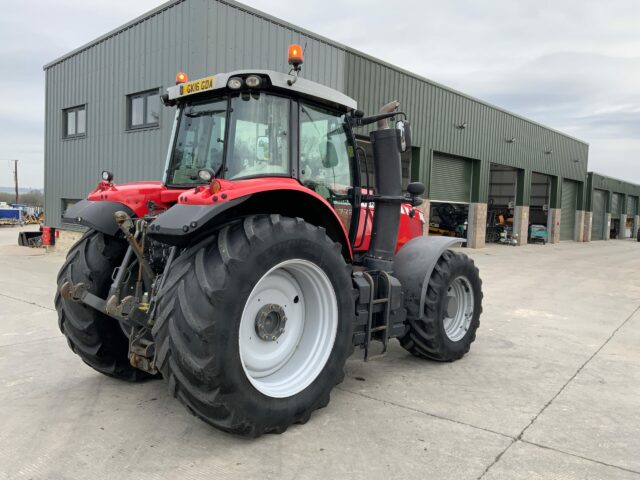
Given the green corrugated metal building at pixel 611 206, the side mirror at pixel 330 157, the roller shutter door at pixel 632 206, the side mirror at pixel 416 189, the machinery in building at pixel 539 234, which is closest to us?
the side mirror at pixel 330 157

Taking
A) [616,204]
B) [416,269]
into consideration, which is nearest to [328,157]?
[416,269]

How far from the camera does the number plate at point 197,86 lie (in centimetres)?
380

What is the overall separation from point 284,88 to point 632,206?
51.7 meters

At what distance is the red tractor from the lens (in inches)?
119

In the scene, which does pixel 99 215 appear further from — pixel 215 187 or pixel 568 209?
pixel 568 209

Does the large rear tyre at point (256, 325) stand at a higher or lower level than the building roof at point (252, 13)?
lower

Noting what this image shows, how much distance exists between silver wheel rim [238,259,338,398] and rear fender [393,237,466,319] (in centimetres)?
119

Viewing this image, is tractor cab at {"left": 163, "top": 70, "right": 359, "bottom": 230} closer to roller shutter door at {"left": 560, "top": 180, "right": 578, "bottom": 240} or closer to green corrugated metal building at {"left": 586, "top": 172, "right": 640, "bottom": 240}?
roller shutter door at {"left": 560, "top": 180, "right": 578, "bottom": 240}

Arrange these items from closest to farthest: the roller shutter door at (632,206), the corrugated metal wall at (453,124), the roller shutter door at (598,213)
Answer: the corrugated metal wall at (453,124), the roller shutter door at (598,213), the roller shutter door at (632,206)

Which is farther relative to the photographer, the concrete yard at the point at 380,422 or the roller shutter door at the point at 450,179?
the roller shutter door at the point at 450,179

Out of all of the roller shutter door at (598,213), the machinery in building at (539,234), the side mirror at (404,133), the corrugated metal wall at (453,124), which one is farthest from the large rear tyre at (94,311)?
the roller shutter door at (598,213)

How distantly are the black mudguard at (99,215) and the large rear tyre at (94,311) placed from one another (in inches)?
7.8

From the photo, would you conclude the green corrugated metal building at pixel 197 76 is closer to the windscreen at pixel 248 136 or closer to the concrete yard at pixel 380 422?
the concrete yard at pixel 380 422

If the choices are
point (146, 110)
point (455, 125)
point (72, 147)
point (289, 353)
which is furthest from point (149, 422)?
point (455, 125)
